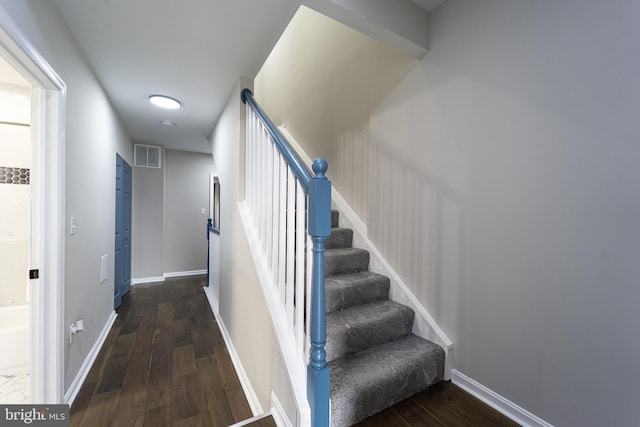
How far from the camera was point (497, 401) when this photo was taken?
1333mm

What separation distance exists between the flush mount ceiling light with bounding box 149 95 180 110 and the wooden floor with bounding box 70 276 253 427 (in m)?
2.46

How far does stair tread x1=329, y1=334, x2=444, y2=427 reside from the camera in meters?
1.21

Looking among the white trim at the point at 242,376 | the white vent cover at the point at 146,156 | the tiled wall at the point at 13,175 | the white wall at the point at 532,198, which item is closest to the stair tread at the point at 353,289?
the white wall at the point at 532,198

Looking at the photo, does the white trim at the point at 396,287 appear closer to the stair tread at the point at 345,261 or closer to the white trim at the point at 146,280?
the stair tread at the point at 345,261

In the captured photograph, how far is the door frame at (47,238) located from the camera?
140cm

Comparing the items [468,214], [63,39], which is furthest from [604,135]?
[63,39]

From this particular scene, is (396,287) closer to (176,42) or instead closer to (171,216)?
(176,42)

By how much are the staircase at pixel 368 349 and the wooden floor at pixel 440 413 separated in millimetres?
37

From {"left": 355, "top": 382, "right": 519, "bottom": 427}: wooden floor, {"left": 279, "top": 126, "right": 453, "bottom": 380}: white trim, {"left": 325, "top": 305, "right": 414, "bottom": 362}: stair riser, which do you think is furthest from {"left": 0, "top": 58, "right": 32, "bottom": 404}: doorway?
{"left": 355, "top": 382, "right": 519, "bottom": 427}: wooden floor

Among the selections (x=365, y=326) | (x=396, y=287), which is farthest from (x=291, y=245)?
(x=396, y=287)

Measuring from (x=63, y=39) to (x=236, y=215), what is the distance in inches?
60.5

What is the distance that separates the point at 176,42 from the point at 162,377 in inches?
98.5

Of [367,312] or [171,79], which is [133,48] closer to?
[171,79]

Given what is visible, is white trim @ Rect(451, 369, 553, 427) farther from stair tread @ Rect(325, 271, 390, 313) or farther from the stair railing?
the stair railing
